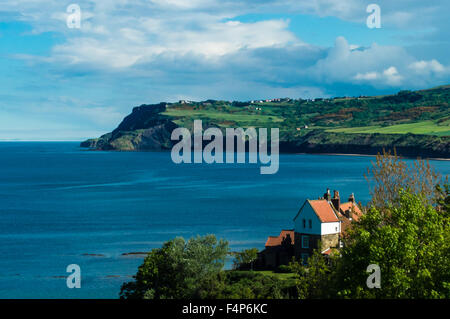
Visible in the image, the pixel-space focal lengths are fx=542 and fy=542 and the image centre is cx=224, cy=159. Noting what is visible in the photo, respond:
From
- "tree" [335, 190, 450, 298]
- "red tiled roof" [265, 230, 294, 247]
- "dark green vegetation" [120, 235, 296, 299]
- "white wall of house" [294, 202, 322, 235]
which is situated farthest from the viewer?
"red tiled roof" [265, 230, 294, 247]

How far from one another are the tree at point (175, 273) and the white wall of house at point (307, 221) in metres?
12.8

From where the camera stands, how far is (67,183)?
652 ft

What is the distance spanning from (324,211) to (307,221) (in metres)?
2.12

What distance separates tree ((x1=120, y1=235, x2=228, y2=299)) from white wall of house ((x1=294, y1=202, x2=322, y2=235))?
503 inches

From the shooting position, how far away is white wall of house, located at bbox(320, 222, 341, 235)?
5769 centimetres

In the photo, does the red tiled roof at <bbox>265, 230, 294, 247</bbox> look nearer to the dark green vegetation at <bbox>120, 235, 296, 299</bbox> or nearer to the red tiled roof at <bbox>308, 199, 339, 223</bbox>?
the red tiled roof at <bbox>308, 199, 339, 223</bbox>

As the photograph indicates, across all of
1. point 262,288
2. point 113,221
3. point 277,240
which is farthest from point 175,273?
point 113,221

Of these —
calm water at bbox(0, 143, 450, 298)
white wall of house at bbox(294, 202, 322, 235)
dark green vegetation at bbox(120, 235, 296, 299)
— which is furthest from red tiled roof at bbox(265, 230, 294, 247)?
calm water at bbox(0, 143, 450, 298)

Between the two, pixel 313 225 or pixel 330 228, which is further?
pixel 313 225

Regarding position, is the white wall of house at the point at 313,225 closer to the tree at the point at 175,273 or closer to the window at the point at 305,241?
the window at the point at 305,241

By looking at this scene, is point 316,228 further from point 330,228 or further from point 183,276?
point 183,276

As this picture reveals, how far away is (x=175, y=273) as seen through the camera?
48438 millimetres

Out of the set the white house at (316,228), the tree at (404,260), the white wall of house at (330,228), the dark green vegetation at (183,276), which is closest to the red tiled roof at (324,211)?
the white house at (316,228)

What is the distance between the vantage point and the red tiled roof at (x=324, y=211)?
57.8 m
